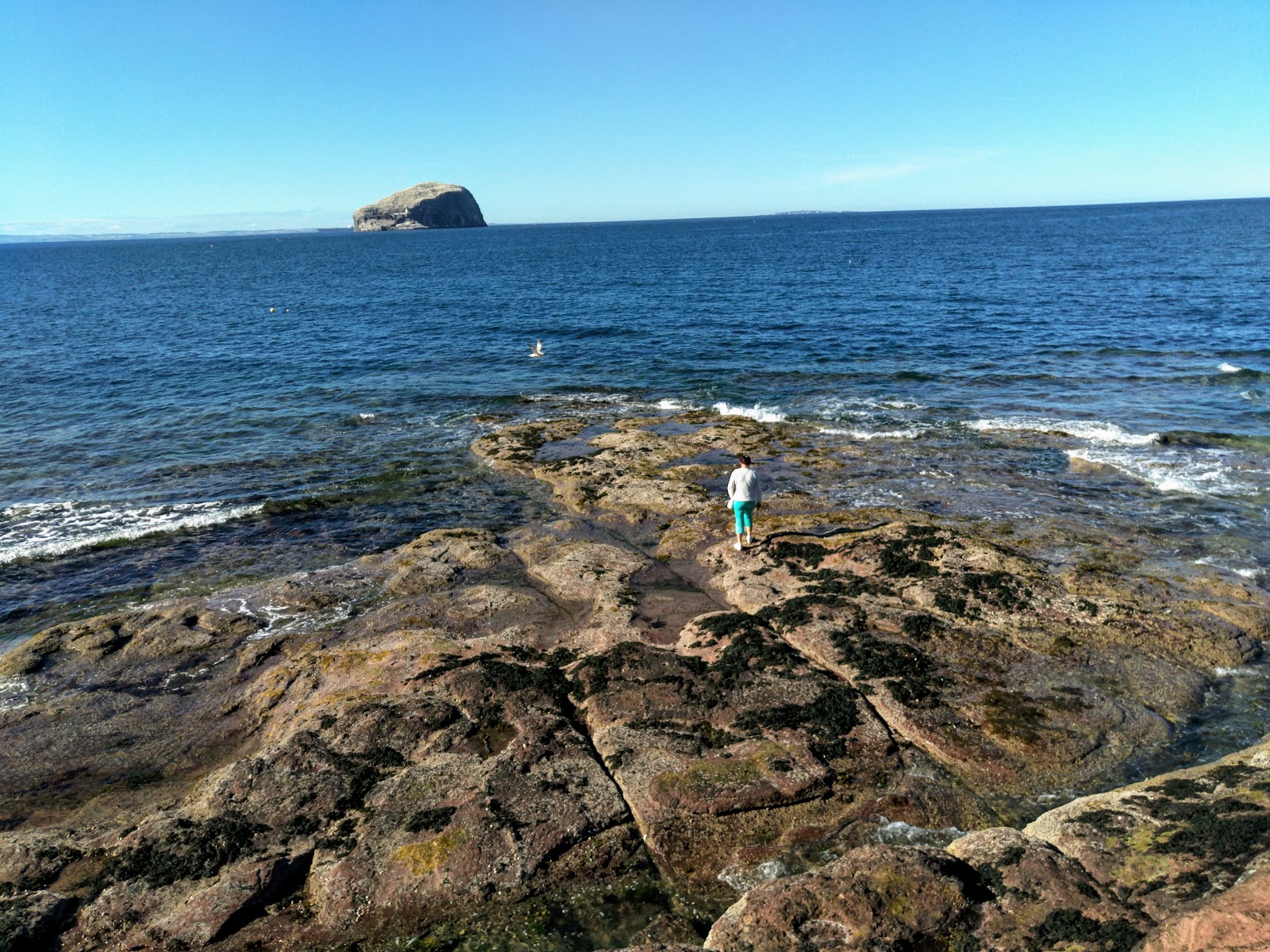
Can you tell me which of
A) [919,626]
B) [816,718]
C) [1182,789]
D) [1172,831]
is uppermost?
[1172,831]

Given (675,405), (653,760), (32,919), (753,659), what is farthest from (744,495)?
(675,405)

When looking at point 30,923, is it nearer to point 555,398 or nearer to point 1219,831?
point 1219,831

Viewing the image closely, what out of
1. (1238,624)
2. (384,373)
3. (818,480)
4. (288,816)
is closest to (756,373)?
(818,480)

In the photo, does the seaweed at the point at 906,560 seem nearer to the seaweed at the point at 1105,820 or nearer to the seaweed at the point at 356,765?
the seaweed at the point at 1105,820

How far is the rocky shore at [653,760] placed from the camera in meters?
8.07

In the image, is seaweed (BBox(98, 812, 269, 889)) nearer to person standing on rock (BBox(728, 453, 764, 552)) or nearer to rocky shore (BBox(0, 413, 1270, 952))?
rocky shore (BBox(0, 413, 1270, 952))

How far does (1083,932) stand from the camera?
7.06 m

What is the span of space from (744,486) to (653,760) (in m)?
8.60

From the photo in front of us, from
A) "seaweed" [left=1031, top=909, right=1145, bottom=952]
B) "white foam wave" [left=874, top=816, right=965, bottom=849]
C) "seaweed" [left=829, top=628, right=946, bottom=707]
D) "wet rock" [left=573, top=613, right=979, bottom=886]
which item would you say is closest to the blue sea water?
"seaweed" [left=829, top=628, right=946, bottom=707]

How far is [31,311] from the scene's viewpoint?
76.6m

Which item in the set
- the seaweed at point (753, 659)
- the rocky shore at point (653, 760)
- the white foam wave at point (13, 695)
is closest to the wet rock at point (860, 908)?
the rocky shore at point (653, 760)

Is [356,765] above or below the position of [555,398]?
below

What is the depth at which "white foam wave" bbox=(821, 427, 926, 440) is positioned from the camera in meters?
28.8

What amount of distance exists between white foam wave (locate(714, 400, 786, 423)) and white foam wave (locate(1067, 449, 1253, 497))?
11.5 meters
